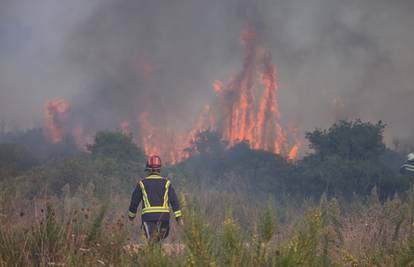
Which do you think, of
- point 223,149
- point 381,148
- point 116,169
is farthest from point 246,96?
point 116,169

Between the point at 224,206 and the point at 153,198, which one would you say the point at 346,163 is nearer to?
the point at 224,206

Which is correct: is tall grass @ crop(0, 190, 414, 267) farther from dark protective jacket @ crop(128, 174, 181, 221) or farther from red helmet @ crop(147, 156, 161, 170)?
red helmet @ crop(147, 156, 161, 170)

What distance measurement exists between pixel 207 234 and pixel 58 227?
12.3ft

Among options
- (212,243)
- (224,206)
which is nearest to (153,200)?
(212,243)

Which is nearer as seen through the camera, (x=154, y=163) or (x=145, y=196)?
(x=145, y=196)

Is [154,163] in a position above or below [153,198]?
above

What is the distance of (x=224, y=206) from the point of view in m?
16.7

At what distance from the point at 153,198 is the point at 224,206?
24.7ft

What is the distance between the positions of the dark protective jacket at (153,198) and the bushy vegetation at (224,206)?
24.0 inches

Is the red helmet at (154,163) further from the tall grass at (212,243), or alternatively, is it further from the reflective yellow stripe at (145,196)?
the tall grass at (212,243)

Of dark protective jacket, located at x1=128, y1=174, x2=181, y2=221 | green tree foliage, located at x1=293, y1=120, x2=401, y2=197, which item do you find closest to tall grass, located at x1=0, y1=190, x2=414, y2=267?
dark protective jacket, located at x1=128, y1=174, x2=181, y2=221

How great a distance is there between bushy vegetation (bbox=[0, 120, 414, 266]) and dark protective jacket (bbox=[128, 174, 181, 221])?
61cm

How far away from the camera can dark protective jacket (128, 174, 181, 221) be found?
938cm

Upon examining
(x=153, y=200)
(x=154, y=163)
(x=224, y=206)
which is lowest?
(x=224, y=206)
